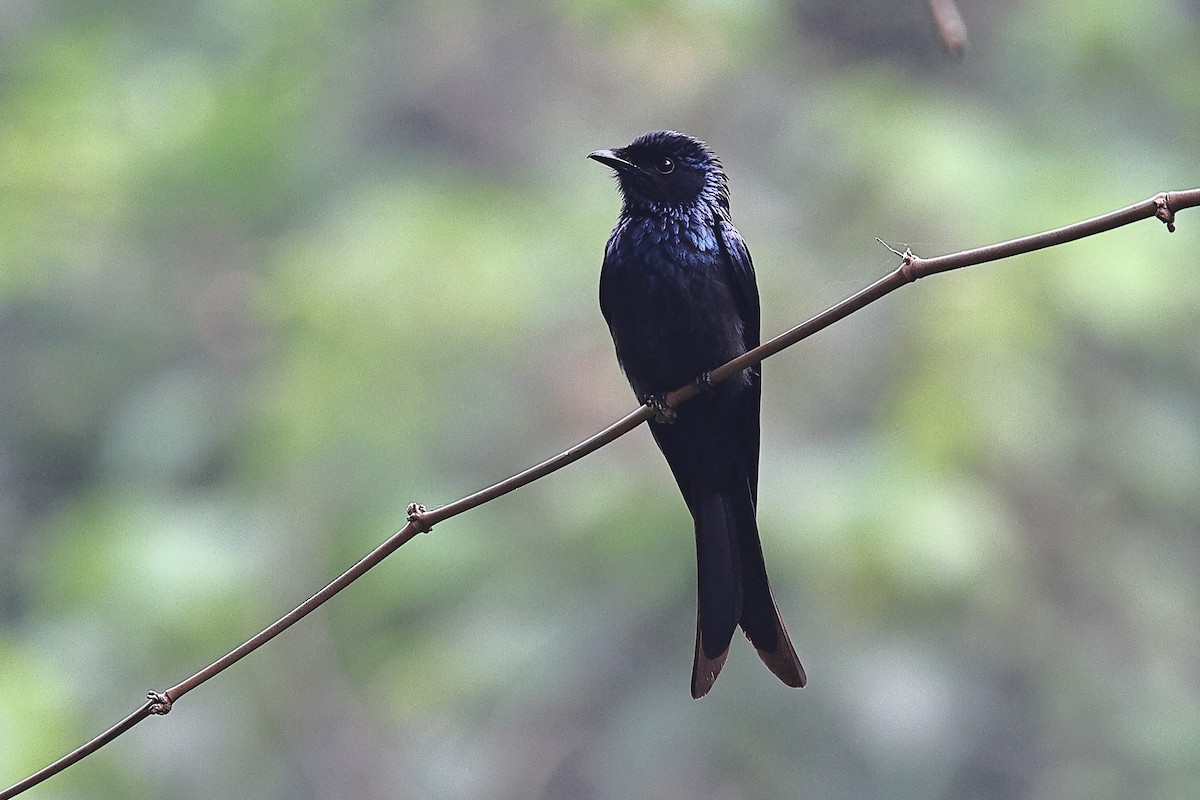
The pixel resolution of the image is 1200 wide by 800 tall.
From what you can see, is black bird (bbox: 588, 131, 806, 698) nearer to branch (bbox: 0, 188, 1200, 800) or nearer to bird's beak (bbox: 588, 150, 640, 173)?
bird's beak (bbox: 588, 150, 640, 173)

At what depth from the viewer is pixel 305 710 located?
5.92 metres

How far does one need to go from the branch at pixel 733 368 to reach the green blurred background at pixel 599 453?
2715 millimetres

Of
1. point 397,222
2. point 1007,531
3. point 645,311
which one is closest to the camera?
point 645,311

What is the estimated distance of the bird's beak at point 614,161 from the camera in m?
3.17

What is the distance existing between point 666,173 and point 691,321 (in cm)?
39

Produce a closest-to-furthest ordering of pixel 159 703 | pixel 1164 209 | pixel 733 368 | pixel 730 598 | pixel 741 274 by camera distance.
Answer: pixel 1164 209, pixel 159 703, pixel 733 368, pixel 730 598, pixel 741 274

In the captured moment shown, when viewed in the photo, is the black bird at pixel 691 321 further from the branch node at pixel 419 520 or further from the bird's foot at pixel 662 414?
the branch node at pixel 419 520

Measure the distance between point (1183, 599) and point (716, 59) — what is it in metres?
2.98

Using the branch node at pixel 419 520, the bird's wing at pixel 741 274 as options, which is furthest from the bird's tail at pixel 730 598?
the branch node at pixel 419 520

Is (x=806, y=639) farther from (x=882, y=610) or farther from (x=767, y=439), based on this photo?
(x=767, y=439)

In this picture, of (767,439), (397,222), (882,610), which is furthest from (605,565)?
(397,222)

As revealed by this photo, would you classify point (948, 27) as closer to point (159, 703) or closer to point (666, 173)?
point (159, 703)

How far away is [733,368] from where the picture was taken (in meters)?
2.04

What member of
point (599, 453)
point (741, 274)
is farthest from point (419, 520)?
point (599, 453)
